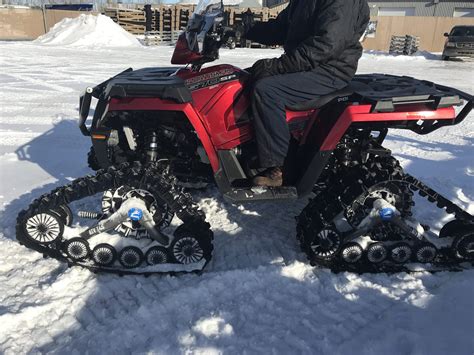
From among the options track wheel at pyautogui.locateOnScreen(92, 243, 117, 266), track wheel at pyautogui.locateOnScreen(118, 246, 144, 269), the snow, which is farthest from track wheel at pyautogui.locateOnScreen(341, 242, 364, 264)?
track wheel at pyautogui.locateOnScreen(92, 243, 117, 266)

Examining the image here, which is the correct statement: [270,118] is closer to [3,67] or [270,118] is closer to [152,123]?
[152,123]

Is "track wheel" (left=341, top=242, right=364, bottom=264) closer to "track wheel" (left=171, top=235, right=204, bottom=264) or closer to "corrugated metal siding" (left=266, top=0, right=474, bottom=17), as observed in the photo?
"track wheel" (left=171, top=235, right=204, bottom=264)

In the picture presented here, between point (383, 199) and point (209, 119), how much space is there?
1.49 m

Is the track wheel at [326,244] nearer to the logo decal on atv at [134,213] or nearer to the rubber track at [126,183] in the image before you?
the rubber track at [126,183]

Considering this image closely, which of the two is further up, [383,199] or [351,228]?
[383,199]

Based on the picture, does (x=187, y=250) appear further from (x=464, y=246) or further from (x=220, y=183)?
(x=464, y=246)

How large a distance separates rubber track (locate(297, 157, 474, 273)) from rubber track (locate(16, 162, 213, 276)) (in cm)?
82

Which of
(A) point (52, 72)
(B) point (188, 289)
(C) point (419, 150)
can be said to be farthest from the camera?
(A) point (52, 72)

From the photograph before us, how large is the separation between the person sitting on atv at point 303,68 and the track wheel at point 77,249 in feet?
4.60

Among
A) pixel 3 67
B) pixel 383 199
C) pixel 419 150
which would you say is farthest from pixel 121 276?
pixel 3 67

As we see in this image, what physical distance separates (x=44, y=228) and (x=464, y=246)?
127 inches

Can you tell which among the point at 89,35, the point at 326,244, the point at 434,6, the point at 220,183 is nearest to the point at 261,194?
the point at 220,183

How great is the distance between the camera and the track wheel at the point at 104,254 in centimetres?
316

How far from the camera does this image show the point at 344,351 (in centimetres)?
243
